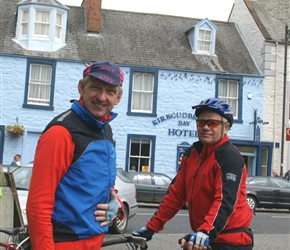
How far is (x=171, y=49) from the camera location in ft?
81.5

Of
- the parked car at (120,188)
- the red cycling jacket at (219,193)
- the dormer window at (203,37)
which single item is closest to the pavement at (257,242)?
the parked car at (120,188)

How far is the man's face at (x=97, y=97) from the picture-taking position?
9.97ft

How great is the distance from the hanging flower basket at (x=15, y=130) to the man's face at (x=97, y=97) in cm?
1915

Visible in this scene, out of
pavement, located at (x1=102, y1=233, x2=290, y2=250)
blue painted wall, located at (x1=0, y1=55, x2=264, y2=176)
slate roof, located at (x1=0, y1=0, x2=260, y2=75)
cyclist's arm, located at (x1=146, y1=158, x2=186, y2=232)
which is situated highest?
slate roof, located at (x1=0, y1=0, x2=260, y2=75)

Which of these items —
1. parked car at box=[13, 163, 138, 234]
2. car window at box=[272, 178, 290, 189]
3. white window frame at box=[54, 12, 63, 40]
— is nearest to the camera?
parked car at box=[13, 163, 138, 234]

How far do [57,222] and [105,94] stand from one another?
0.82m

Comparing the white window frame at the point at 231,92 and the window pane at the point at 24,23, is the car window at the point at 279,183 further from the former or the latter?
the window pane at the point at 24,23

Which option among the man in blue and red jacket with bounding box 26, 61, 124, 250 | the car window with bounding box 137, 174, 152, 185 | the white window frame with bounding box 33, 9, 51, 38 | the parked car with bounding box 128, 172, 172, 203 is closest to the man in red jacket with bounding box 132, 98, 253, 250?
the man in blue and red jacket with bounding box 26, 61, 124, 250

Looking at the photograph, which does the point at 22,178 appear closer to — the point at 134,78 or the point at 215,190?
the point at 215,190

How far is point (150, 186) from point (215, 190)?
14.6 m

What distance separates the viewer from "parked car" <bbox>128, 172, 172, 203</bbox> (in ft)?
59.1

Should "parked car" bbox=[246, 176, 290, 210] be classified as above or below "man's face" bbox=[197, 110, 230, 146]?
below

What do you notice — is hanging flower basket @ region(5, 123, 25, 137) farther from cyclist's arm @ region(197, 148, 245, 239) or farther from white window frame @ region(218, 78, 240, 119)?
cyclist's arm @ region(197, 148, 245, 239)

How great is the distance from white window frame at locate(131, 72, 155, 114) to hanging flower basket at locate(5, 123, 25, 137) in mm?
5198
